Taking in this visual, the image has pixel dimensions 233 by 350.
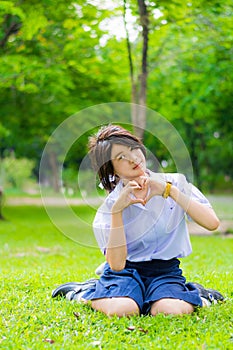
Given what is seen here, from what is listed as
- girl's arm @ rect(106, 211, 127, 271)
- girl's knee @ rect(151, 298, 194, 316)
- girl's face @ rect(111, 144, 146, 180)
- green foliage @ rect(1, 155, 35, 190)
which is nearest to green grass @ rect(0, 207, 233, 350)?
girl's knee @ rect(151, 298, 194, 316)

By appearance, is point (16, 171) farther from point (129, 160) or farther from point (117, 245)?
point (129, 160)

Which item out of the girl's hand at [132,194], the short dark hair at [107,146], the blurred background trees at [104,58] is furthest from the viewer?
the blurred background trees at [104,58]

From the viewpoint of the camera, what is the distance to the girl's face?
340 centimetres

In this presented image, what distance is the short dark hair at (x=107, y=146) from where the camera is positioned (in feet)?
11.2

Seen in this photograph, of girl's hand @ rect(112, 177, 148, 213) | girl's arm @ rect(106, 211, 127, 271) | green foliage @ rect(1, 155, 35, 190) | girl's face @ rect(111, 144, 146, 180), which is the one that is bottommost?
green foliage @ rect(1, 155, 35, 190)

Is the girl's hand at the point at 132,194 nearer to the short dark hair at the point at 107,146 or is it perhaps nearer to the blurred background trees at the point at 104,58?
the short dark hair at the point at 107,146

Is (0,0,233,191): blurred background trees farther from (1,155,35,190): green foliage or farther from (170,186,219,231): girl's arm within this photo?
(1,155,35,190): green foliage

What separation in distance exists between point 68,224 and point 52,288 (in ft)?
4.07

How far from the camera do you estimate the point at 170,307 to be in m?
3.55

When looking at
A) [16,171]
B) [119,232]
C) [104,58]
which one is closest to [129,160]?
[119,232]

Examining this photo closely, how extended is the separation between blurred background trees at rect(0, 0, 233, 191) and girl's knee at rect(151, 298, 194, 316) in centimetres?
422

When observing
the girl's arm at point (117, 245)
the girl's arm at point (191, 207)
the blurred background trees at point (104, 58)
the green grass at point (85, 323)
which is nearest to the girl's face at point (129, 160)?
the girl's arm at point (191, 207)

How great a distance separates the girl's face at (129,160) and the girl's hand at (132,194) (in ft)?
0.22

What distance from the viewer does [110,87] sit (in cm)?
1328
